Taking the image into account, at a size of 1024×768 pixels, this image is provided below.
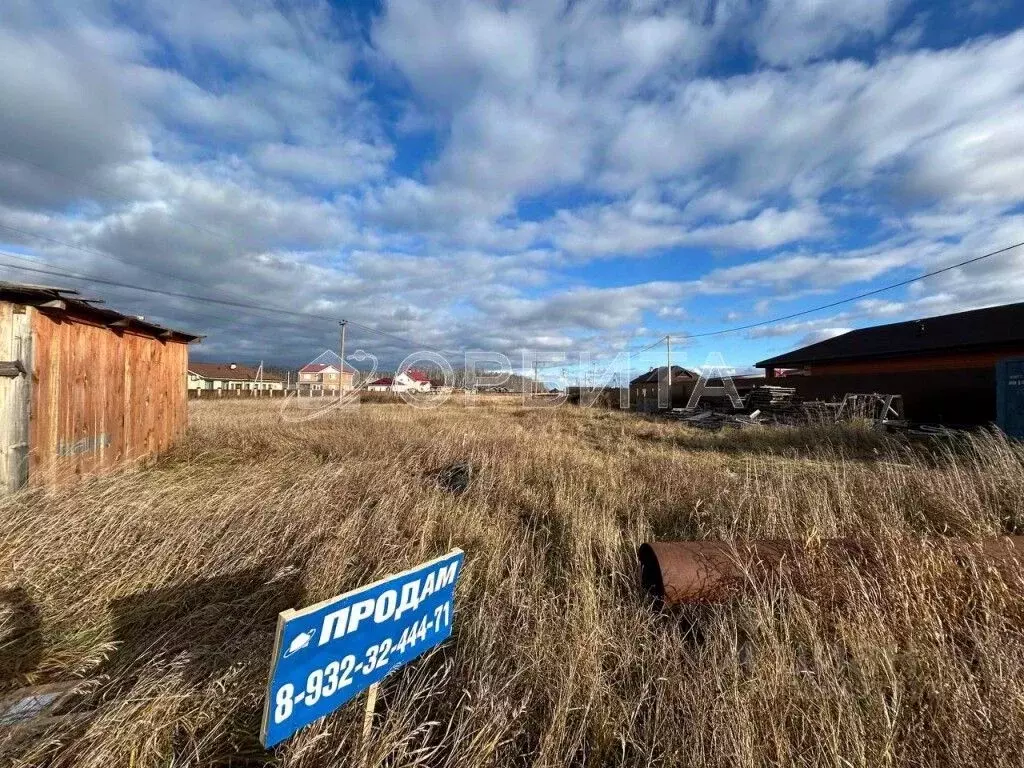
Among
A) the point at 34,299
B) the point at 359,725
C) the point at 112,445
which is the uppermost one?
the point at 34,299

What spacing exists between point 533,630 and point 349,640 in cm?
150

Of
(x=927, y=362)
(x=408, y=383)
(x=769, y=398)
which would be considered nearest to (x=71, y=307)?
(x=769, y=398)

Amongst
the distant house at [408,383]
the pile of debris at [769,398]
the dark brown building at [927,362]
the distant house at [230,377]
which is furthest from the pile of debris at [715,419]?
the distant house at [230,377]

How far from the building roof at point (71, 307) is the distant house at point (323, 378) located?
22.6 meters

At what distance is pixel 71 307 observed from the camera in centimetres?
584

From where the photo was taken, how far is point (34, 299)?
5.20 metres

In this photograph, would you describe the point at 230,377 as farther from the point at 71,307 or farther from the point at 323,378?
the point at 71,307

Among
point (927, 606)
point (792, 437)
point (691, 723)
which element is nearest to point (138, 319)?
point (691, 723)

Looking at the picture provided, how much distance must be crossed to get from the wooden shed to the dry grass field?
38.0 inches

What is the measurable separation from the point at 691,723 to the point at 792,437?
1207 centimetres

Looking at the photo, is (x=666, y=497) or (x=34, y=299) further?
(x=666, y=497)

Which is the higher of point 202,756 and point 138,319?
point 138,319

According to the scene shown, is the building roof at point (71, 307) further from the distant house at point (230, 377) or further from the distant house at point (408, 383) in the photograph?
the distant house at point (230, 377)

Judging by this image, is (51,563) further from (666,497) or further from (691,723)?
(666,497)
